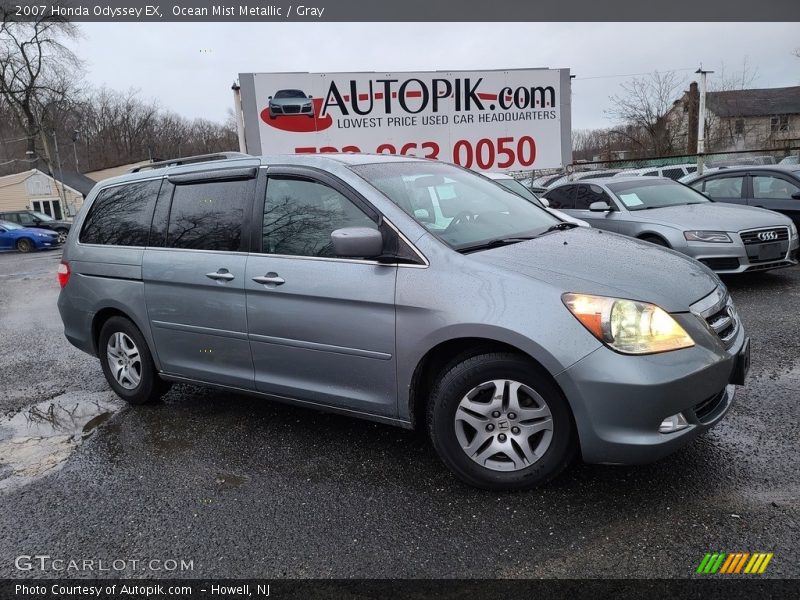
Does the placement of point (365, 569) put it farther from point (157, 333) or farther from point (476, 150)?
point (476, 150)

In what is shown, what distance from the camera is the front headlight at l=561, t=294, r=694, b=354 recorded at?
257cm

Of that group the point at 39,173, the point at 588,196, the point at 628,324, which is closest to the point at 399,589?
the point at 628,324

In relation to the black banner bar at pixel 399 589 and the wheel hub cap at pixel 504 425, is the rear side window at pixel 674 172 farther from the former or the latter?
the black banner bar at pixel 399 589

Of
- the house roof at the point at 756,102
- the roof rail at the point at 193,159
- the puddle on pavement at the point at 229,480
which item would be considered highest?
the house roof at the point at 756,102

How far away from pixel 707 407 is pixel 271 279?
236cm

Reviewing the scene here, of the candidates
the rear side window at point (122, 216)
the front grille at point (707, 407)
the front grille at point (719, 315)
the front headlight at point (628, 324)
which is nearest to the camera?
the front headlight at point (628, 324)

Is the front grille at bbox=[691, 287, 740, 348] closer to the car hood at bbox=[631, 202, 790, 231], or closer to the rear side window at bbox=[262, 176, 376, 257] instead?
the rear side window at bbox=[262, 176, 376, 257]

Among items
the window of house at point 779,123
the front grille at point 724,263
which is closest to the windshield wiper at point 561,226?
the front grille at point 724,263

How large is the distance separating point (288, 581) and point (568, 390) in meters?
1.43

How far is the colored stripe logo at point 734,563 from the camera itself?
7.42ft

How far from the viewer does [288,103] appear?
10.9 metres

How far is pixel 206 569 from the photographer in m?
2.48

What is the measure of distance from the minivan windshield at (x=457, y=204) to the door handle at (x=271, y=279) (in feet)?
2.50

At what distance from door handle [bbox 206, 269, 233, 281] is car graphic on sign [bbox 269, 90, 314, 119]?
805 centimetres
